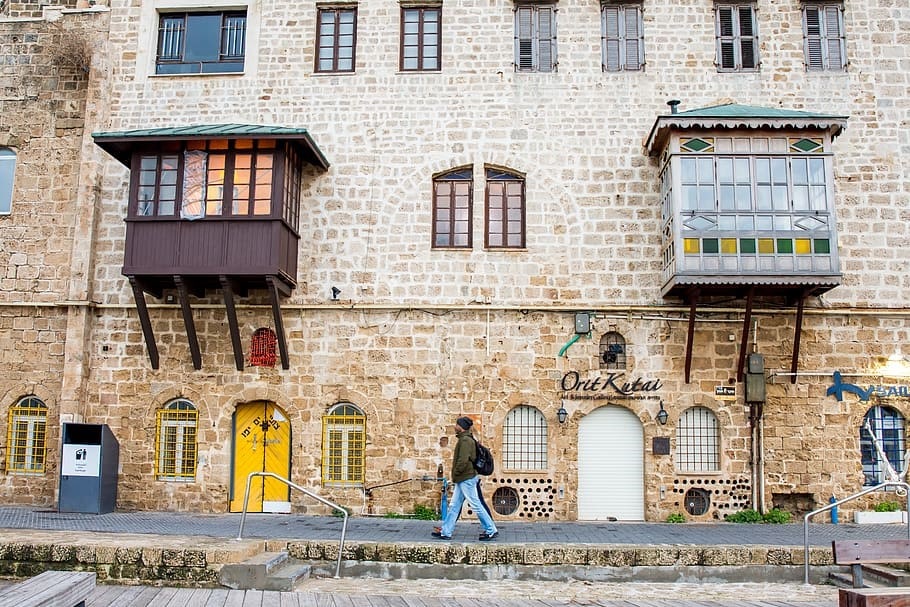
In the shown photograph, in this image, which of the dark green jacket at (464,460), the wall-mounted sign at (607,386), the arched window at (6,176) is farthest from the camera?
the arched window at (6,176)

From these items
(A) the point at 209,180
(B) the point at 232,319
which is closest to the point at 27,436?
(B) the point at 232,319

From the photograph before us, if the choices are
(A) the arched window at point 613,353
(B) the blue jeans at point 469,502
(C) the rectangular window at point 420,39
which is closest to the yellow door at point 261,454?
(B) the blue jeans at point 469,502

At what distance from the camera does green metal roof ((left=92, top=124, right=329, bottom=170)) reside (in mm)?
14797

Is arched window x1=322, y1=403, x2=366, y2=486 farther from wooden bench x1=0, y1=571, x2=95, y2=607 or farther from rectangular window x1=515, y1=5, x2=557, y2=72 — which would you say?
wooden bench x1=0, y1=571, x2=95, y2=607

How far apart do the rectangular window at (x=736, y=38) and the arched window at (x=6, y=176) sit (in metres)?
13.9

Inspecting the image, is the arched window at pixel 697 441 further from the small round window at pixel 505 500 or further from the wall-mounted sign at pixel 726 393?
the small round window at pixel 505 500

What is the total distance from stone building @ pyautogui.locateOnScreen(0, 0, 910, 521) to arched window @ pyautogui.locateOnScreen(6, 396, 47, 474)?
0.18 feet

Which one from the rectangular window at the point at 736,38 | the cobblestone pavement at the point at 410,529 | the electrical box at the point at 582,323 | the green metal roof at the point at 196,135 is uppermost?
the rectangular window at the point at 736,38

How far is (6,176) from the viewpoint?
16766mm

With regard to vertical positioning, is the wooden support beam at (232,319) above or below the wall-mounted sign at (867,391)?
above

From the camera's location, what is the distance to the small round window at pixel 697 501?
588 inches

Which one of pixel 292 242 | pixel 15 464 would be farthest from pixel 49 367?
pixel 292 242

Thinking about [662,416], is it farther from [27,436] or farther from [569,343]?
[27,436]

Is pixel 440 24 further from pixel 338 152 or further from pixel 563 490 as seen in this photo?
pixel 563 490
